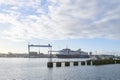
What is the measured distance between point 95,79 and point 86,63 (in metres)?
84.9

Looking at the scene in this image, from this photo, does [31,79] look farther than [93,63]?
No

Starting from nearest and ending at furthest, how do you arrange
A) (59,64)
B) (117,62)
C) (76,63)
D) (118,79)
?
(118,79)
(59,64)
(76,63)
(117,62)

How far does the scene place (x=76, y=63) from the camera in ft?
481

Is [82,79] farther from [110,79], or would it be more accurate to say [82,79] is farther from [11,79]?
[11,79]

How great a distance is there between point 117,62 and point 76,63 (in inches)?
1398

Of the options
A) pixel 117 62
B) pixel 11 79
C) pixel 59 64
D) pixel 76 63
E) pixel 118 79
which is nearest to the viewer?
pixel 118 79

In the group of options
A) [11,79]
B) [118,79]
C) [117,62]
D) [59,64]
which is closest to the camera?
[118,79]

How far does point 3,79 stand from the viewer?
71.2 m

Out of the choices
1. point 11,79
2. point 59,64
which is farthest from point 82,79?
point 59,64

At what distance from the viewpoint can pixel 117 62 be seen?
169 m

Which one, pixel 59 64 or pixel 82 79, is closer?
pixel 82 79

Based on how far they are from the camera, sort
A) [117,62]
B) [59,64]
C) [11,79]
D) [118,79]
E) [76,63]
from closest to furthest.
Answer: [118,79] → [11,79] → [59,64] → [76,63] → [117,62]

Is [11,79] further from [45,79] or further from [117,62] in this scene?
[117,62]

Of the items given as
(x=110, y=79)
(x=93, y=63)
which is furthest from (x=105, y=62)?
(x=110, y=79)
